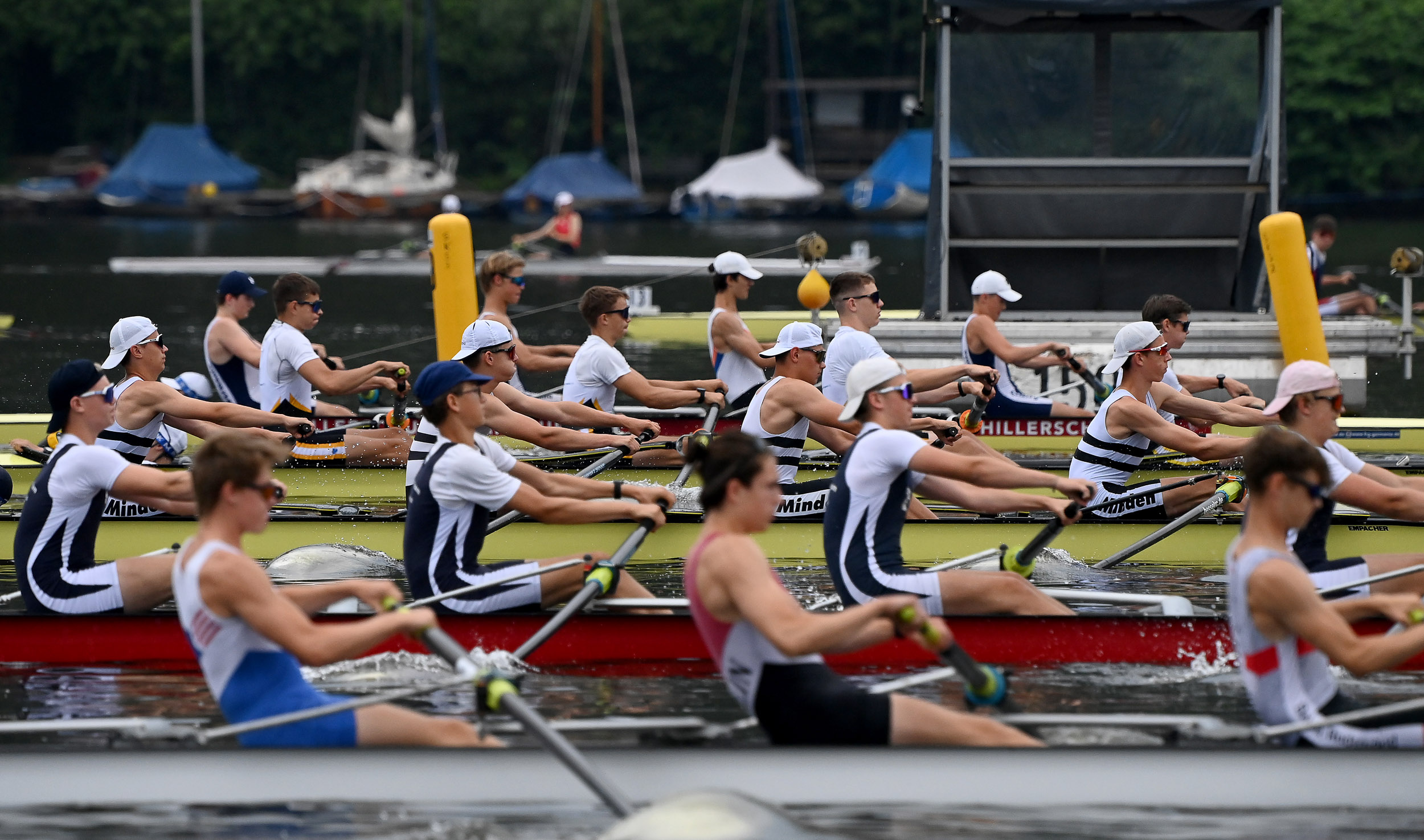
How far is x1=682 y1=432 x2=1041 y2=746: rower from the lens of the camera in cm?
581

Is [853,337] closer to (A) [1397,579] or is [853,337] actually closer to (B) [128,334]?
(A) [1397,579]

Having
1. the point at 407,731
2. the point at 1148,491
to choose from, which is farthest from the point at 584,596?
the point at 1148,491

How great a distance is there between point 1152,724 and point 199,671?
14.9 feet

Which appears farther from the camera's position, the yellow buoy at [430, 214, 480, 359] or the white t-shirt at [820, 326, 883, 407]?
the yellow buoy at [430, 214, 480, 359]

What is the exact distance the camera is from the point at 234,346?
12.3m

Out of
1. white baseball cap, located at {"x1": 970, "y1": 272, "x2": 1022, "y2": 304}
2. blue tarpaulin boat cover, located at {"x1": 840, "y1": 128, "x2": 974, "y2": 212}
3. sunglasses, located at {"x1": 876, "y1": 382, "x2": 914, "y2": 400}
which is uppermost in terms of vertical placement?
blue tarpaulin boat cover, located at {"x1": 840, "y1": 128, "x2": 974, "y2": 212}

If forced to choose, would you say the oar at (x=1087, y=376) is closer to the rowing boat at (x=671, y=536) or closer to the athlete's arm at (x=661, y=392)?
the rowing boat at (x=671, y=536)

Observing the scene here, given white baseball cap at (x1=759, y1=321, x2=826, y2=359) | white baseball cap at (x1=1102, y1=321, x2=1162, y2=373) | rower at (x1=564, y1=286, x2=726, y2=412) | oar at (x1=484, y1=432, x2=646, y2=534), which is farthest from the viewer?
rower at (x1=564, y1=286, x2=726, y2=412)

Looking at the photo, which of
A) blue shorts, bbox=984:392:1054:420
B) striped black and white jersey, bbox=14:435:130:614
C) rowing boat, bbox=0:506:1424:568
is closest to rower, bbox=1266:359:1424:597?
rowing boat, bbox=0:506:1424:568

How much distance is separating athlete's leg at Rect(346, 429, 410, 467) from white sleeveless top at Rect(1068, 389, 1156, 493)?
4920 mm

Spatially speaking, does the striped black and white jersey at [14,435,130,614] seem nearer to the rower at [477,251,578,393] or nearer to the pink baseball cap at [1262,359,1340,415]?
the rower at [477,251,578,393]

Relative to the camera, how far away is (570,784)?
20.5 feet

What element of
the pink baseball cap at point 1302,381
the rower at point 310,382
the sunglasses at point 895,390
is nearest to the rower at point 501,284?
the rower at point 310,382

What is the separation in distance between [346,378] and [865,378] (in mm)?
5801
